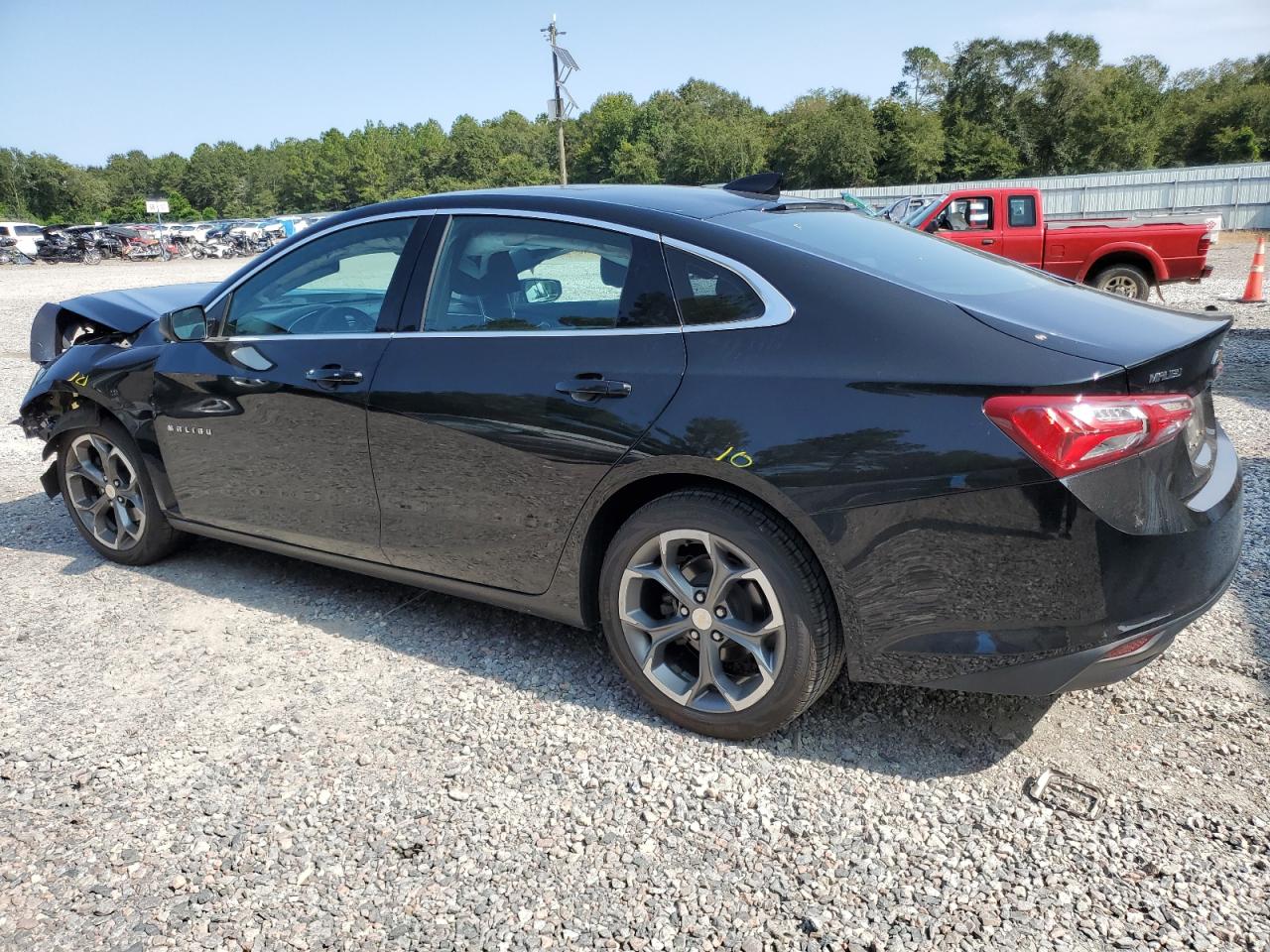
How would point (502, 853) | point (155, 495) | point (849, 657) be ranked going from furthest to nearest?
1. point (155, 495)
2. point (849, 657)
3. point (502, 853)

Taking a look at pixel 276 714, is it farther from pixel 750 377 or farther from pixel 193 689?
pixel 750 377

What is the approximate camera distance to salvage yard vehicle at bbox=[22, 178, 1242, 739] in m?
2.34

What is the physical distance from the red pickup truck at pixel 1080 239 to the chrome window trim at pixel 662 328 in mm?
11349

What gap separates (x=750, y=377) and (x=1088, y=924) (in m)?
1.57

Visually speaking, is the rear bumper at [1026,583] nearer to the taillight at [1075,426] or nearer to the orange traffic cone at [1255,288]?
the taillight at [1075,426]

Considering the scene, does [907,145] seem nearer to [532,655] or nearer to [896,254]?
[896,254]

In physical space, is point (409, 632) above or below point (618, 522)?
below

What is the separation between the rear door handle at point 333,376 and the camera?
11.3ft

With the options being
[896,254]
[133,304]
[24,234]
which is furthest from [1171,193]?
[24,234]

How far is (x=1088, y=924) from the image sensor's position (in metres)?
2.12

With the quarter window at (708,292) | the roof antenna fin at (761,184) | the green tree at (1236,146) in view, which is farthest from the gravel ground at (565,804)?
the green tree at (1236,146)

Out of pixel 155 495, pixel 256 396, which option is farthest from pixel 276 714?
pixel 155 495

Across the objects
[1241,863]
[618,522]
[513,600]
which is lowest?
[1241,863]

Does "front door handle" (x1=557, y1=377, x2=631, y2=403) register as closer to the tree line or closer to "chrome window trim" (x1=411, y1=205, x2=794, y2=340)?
"chrome window trim" (x1=411, y1=205, x2=794, y2=340)
